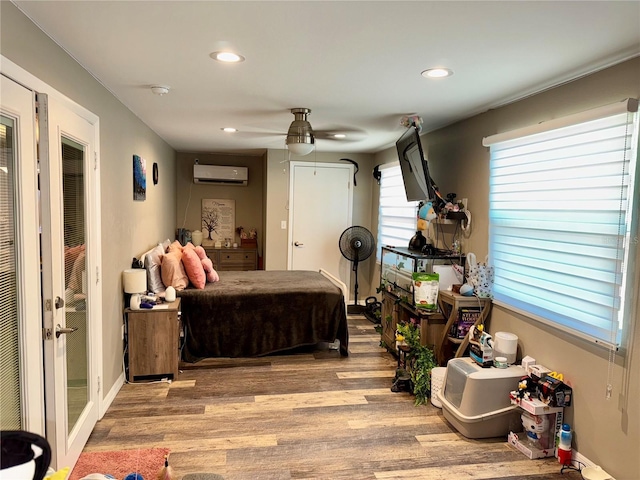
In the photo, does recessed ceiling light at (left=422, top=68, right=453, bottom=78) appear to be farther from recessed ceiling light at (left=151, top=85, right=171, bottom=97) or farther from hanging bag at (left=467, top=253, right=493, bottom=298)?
recessed ceiling light at (left=151, top=85, right=171, bottom=97)

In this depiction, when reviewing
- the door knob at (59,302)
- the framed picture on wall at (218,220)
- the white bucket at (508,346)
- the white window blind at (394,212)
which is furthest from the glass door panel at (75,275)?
the framed picture on wall at (218,220)

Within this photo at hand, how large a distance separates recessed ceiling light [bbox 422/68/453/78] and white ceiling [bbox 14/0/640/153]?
0.05m

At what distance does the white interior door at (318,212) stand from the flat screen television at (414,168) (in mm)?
2082

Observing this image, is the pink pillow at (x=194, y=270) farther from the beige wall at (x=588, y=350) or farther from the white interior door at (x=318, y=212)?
the beige wall at (x=588, y=350)

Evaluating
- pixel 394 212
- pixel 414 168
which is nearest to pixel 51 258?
pixel 414 168

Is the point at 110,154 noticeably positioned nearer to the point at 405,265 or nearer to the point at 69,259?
the point at 69,259

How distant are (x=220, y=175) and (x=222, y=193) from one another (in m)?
0.36

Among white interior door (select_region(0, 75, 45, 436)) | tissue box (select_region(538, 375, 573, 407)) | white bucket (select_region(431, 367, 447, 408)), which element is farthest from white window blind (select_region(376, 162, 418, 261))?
white interior door (select_region(0, 75, 45, 436))

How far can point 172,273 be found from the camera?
164 inches

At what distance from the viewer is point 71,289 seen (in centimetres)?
235

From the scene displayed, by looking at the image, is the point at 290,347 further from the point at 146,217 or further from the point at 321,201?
the point at 321,201

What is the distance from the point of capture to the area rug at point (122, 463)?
234 centimetres

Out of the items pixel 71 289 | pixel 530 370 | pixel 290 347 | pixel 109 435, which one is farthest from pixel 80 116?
pixel 530 370

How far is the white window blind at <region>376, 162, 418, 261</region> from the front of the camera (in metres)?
5.12
